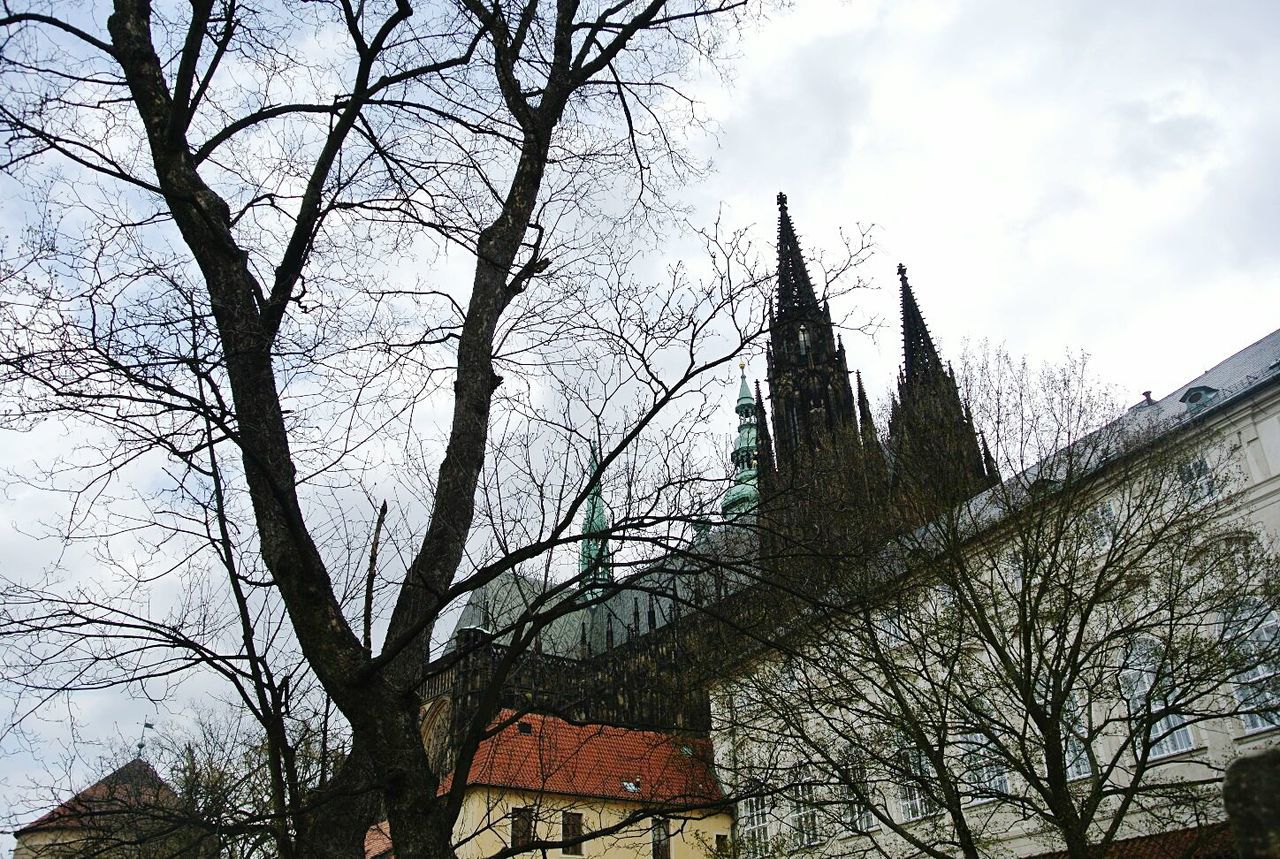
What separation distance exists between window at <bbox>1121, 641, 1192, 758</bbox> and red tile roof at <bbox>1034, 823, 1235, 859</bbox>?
1.13 meters

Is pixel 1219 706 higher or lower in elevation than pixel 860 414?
lower

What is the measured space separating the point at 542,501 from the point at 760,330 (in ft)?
5.35

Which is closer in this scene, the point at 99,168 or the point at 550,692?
the point at 99,168

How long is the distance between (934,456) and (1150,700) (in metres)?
4.53

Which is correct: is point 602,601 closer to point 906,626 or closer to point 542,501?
point 542,501

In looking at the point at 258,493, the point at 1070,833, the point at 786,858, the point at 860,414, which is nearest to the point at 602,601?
the point at 258,493

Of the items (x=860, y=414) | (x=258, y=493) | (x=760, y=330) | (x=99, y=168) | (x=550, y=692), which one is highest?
(x=860, y=414)

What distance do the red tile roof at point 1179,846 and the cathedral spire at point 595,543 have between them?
9.33 m

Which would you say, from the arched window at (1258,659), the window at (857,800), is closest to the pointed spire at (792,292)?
the window at (857,800)

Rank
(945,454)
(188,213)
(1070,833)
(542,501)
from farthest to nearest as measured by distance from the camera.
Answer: (945,454)
(1070,833)
(542,501)
(188,213)

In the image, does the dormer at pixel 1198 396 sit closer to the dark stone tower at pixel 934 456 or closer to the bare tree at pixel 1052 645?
the bare tree at pixel 1052 645

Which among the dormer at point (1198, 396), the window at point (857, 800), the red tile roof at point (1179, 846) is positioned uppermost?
the dormer at point (1198, 396)

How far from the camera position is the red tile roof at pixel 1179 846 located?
448 inches

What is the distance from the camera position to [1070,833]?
437 inches
